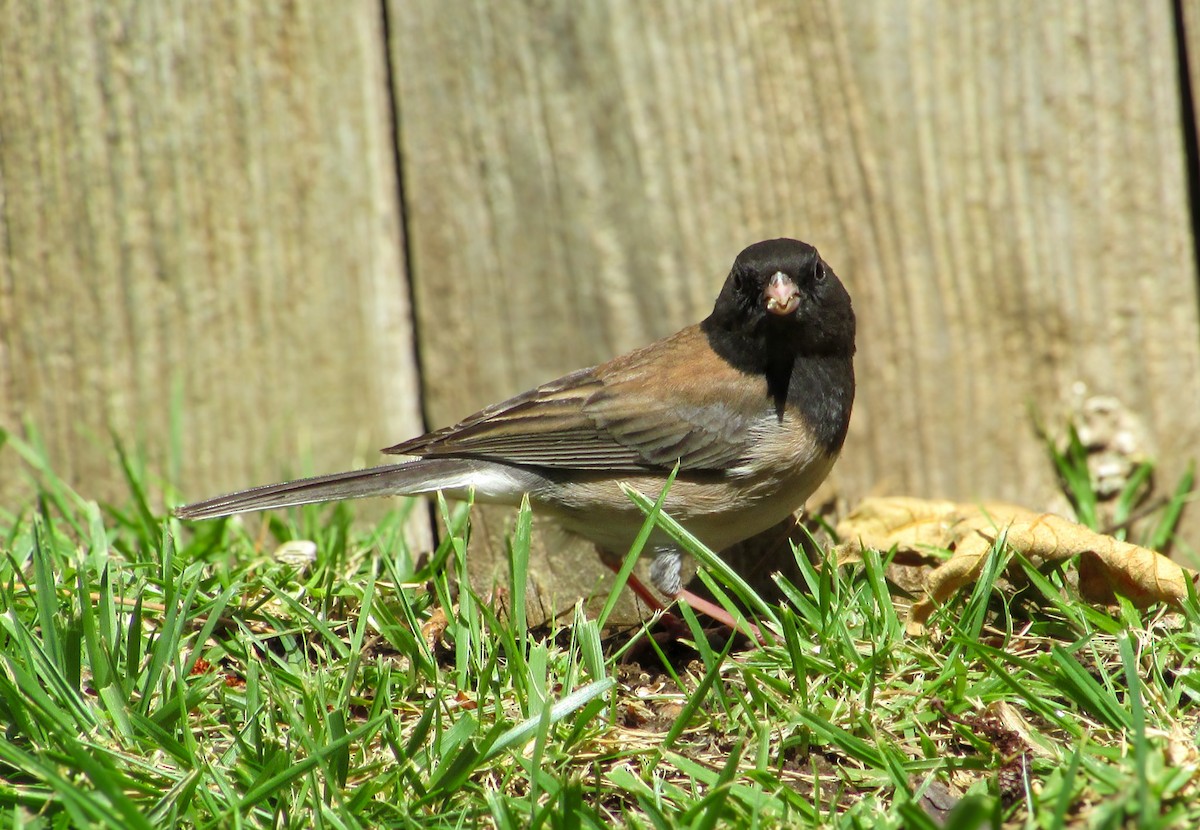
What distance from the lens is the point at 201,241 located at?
4.20 metres

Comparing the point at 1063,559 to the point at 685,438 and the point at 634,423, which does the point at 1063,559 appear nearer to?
the point at 685,438

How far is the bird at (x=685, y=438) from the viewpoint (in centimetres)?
336

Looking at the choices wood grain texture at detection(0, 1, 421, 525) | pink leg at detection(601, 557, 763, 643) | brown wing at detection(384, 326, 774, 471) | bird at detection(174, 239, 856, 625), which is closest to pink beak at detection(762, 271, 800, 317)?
bird at detection(174, 239, 856, 625)

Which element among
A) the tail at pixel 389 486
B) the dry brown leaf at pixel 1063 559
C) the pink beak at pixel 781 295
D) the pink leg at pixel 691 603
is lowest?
the pink leg at pixel 691 603

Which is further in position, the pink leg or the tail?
the tail

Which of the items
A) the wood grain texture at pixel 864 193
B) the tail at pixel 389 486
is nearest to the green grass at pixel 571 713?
the tail at pixel 389 486

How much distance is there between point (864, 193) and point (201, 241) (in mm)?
2328

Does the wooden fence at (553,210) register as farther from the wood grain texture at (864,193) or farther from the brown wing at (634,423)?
the brown wing at (634,423)

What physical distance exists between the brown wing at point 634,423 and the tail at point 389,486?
51 millimetres

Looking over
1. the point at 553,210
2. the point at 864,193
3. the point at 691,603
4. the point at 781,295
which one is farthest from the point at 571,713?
the point at 864,193

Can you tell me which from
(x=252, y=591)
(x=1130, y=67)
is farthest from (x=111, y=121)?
(x=1130, y=67)

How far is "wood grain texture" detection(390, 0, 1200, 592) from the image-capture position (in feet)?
13.2

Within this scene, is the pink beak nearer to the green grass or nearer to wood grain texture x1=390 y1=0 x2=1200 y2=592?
the green grass

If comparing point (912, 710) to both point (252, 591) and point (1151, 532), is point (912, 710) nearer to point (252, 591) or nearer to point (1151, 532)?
point (252, 591)
